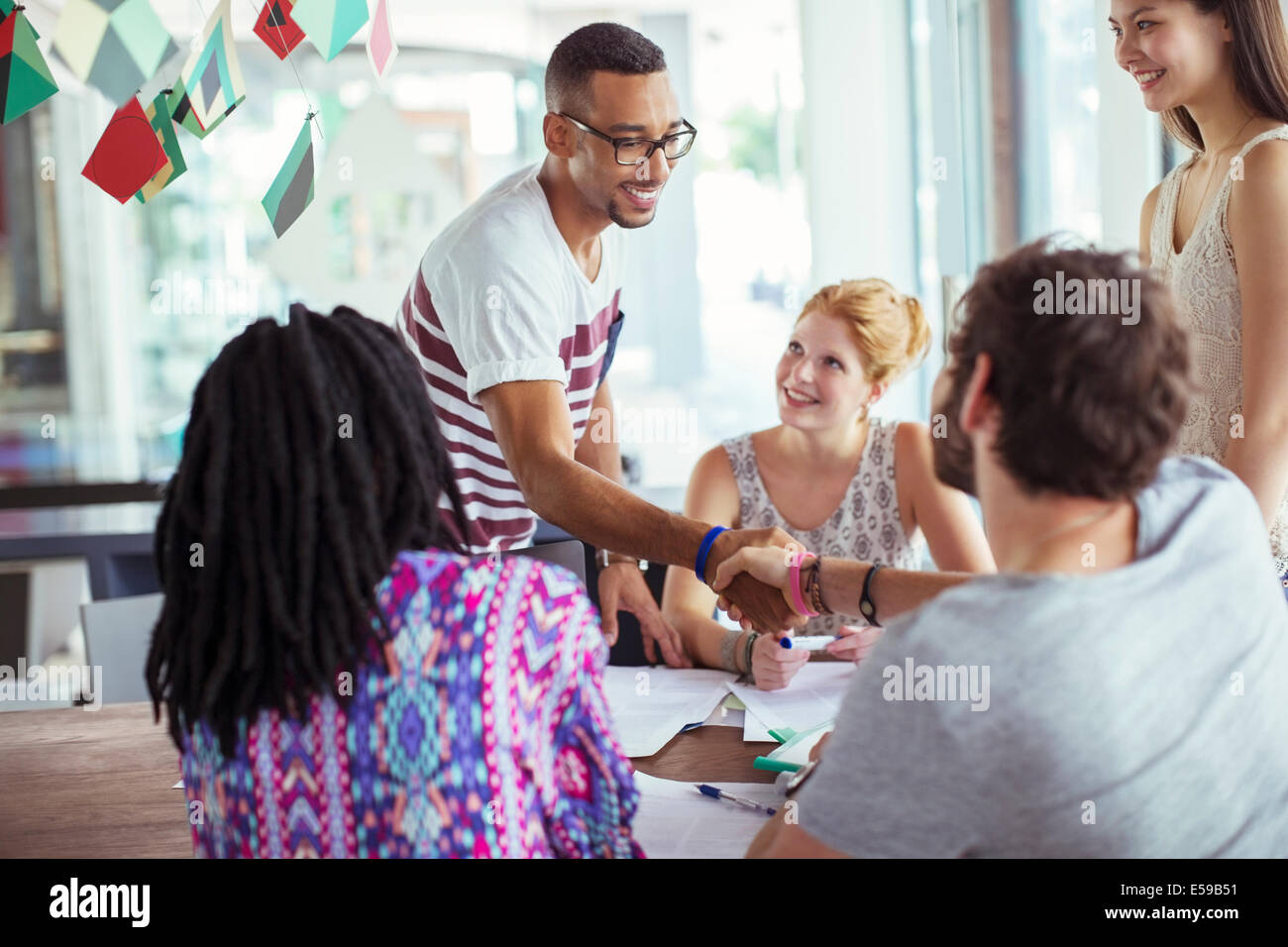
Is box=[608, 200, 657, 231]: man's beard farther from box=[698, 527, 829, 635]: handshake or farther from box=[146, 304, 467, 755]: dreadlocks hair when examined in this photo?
box=[146, 304, 467, 755]: dreadlocks hair

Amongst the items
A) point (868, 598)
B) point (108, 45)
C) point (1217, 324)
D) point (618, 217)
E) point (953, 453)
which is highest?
point (108, 45)

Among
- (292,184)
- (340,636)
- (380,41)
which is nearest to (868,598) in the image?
(340,636)

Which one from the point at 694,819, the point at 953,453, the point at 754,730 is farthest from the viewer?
the point at 754,730

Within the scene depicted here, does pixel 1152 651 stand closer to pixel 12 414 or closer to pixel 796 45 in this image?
pixel 796 45

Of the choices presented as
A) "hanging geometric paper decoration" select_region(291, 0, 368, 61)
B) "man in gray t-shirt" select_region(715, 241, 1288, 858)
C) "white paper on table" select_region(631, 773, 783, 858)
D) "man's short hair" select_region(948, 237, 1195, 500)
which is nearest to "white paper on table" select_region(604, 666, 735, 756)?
"white paper on table" select_region(631, 773, 783, 858)

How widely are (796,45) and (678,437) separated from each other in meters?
1.60

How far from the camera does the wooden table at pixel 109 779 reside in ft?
4.45

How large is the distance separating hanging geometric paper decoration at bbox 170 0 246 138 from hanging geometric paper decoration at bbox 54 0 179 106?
0.25 ft

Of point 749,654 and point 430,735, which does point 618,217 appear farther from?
point 430,735

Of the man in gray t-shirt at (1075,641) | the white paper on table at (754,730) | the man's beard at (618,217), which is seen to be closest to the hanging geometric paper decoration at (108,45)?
the man's beard at (618,217)

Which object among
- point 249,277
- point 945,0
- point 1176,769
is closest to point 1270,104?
point 1176,769

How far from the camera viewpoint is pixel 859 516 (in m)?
2.28

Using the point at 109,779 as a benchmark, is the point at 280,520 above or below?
above

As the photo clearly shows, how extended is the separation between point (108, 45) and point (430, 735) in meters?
1.68
